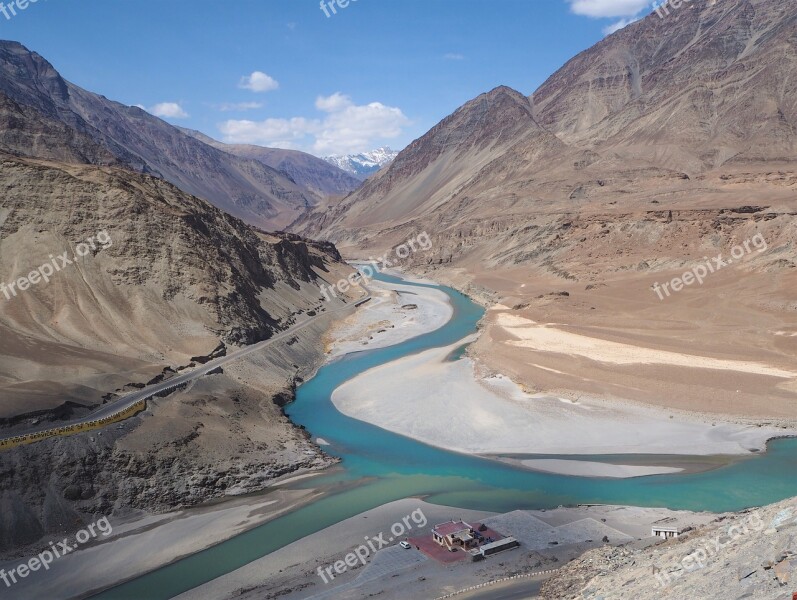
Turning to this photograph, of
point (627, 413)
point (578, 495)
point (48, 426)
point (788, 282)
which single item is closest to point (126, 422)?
point (48, 426)

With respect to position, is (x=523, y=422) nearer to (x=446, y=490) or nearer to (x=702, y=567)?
(x=446, y=490)

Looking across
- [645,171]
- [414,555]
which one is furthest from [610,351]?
[645,171]

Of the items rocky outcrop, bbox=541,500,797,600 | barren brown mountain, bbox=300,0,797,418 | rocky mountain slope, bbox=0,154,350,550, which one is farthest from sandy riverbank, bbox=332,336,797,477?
rocky outcrop, bbox=541,500,797,600

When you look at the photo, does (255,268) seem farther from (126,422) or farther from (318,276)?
(126,422)

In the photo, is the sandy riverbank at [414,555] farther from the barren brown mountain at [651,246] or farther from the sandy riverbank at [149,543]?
the barren brown mountain at [651,246]

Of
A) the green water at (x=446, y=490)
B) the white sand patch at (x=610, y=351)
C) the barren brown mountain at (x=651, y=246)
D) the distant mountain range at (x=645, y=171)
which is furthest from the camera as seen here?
the distant mountain range at (x=645, y=171)

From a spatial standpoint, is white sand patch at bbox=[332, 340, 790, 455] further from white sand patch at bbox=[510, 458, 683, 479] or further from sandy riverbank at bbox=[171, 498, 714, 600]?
sandy riverbank at bbox=[171, 498, 714, 600]

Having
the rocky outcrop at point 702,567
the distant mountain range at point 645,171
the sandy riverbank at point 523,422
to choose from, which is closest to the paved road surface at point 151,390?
the sandy riverbank at point 523,422
